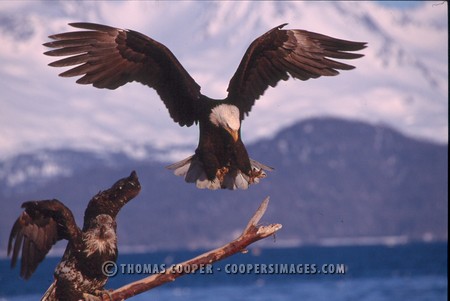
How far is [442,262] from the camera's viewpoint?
55.2m

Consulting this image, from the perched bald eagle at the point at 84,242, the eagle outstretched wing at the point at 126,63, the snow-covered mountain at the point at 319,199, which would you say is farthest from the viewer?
the snow-covered mountain at the point at 319,199

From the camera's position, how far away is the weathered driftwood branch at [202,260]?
467 cm

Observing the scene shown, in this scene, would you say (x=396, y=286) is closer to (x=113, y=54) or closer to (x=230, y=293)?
(x=230, y=293)

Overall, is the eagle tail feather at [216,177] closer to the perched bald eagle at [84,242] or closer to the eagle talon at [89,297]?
the perched bald eagle at [84,242]

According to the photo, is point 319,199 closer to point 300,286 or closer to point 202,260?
point 300,286

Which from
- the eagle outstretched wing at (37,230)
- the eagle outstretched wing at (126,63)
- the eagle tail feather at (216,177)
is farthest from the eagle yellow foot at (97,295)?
the eagle outstretched wing at (126,63)

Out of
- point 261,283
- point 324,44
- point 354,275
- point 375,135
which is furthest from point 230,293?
point 375,135

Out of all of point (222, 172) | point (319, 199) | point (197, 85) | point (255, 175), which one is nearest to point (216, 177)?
point (222, 172)

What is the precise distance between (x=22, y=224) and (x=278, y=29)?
246 cm

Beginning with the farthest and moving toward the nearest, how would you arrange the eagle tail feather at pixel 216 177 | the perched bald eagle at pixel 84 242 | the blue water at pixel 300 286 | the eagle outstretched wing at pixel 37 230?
the blue water at pixel 300 286 < the eagle tail feather at pixel 216 177 < the perched bald eagle at pixel 84 242 < the eagle outstretched wing at pixel 37 230

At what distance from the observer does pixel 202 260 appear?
4750 millimetres

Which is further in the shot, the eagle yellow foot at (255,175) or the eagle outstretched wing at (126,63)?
the eagle yellow foot at (255,175)

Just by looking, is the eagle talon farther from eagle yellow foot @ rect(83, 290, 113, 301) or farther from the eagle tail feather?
the eagle tail feather

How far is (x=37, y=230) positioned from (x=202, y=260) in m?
0.97
